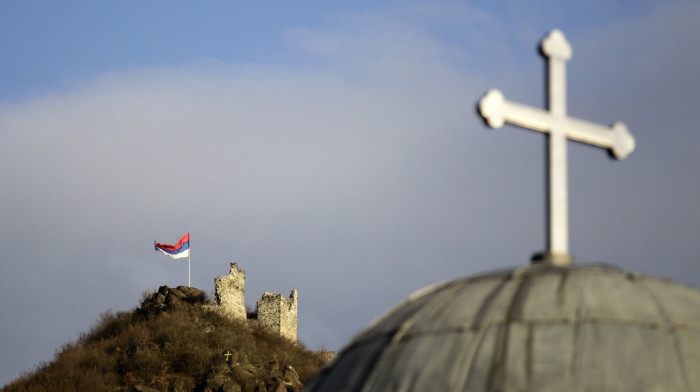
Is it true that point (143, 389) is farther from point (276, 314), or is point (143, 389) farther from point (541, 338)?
point (541, 338)

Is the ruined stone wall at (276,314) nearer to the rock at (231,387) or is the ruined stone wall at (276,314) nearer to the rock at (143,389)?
the rock at (231,387)

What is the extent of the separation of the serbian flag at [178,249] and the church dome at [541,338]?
6265 centimetres

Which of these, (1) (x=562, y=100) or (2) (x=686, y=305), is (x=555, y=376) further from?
(1) (x=562, y=100)

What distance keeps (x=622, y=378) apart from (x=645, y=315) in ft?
2.06

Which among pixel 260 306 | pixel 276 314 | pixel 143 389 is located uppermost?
pixel 260 306

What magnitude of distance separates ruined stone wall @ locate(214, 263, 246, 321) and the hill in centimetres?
95

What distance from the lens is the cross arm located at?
7.49 m

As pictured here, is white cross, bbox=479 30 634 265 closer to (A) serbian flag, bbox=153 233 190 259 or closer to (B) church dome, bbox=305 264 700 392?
(B) church dome, bbox=305 264 700 392

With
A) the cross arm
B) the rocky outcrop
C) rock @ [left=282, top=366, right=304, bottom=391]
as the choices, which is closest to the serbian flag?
the rocky outcrop

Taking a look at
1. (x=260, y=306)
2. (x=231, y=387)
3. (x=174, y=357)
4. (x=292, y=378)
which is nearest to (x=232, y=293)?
(x=260, y=306)

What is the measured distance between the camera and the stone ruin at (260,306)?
7094 centimetres

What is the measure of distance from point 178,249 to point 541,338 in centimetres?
6448

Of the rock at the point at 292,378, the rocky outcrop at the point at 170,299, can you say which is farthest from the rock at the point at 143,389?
the rocky outcrop at the point at 170,299

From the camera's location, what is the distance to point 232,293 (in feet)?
235
